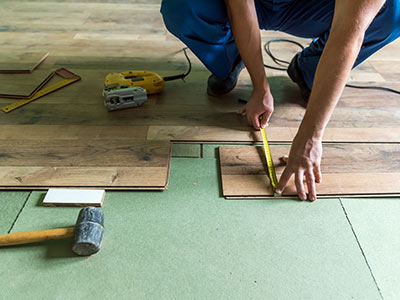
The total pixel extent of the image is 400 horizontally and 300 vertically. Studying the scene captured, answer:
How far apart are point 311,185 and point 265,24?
1079 mm

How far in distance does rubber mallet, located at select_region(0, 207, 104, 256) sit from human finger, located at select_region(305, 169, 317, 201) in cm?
86

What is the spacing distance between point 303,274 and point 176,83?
4.87 ft

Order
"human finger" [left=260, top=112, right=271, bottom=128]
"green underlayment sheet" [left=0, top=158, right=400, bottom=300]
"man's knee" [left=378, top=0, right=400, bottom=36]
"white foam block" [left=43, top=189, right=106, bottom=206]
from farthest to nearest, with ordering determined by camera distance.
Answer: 1. "human finger" [left=260, top=112, right=271, bottom=128]
2. "man's knee" [left=378, top=0, right=400, bottom=36]
3. "white foam block" [left=43, top=189, right=106, bottom=206]
4. "green underlayment sheet" [left=0, top=158, right=400, bottom=300]

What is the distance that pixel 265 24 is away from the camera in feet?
6.12

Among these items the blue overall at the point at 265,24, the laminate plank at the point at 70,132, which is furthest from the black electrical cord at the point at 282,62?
the laminate plank at the point at 70,132

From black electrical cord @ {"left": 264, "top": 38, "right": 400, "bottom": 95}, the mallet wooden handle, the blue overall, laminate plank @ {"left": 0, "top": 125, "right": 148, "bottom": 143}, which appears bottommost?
laminate plank @ {"left": 0, "top": 125, "right": 148, "bottom": 143}

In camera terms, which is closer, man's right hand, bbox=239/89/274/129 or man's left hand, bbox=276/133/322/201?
man's left hand, bbox=276/133/322/201

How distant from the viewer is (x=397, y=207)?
4.32 ft

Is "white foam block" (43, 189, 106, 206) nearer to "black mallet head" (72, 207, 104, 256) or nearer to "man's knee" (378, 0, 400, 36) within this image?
"black mallet head" (72, 207, 104, 256)

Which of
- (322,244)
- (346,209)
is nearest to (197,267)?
(322,244)

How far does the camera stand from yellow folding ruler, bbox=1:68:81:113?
1.82m

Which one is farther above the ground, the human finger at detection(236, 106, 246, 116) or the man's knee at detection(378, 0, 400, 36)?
the man's knee at detection(378, 0, 400, 36)

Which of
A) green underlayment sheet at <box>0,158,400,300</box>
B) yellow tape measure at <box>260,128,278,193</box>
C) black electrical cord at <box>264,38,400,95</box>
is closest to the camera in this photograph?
green underlayment sheet at <box>0,158,400,300</box>

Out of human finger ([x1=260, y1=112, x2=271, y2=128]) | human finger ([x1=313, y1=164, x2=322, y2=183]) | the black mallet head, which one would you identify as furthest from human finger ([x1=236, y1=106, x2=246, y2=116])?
the black mallet head
